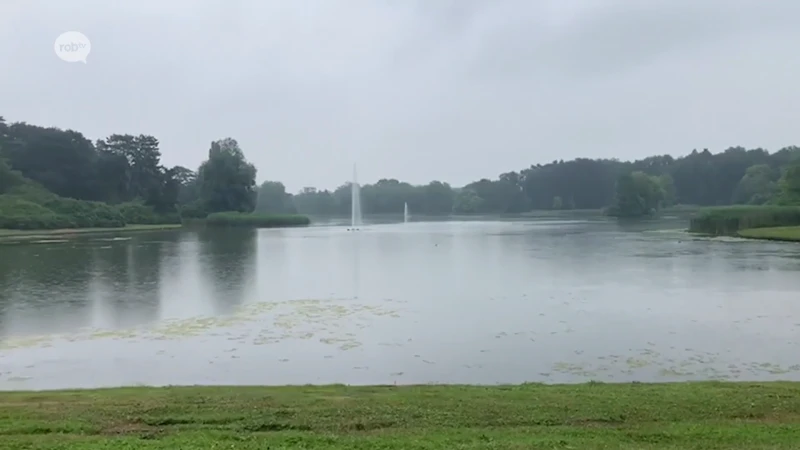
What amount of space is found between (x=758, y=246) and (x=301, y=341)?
101 feet

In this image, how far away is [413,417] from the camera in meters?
6.68

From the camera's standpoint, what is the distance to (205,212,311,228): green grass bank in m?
86.4

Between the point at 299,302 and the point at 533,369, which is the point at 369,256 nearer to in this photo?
the point at 299,302

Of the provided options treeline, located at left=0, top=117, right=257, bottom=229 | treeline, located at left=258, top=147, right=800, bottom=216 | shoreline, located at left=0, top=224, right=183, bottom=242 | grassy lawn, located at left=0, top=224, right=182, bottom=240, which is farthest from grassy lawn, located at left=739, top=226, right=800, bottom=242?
treeline, located at left=0, top=117, right=257, bottom=229

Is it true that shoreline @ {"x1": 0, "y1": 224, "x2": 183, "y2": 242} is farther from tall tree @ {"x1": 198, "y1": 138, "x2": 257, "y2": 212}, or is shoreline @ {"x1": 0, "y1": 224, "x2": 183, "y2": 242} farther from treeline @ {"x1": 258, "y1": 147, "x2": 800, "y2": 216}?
treeline @ {"x1": 258, "y1": 147, "x2": 800, "y2": 216}

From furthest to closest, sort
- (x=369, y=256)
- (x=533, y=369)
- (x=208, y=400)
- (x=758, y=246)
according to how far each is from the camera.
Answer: (x=758, y=246), (x=369, y=256), (x=533, y=369), (x=208, y=400)

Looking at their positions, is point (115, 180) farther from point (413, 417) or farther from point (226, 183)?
point (413, 417)

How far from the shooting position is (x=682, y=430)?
6.01 m

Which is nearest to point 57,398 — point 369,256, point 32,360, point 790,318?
point 32,360

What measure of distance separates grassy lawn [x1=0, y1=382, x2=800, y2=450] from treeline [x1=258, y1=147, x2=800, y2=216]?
9647 centimetres

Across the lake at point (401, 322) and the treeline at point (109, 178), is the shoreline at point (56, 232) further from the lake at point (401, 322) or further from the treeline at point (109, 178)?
the lake at point (401, 322)

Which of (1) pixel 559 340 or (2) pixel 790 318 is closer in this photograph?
(1) pixel 559 340

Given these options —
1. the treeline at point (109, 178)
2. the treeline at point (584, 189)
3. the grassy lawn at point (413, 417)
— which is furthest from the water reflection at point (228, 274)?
the treeline at point (584, 189)

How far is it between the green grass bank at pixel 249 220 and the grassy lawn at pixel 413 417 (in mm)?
79634
